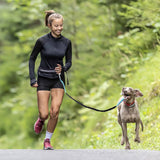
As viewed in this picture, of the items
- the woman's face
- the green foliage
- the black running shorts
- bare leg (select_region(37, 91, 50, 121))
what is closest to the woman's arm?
the black running shorts

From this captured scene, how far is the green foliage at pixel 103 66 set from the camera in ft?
32.1

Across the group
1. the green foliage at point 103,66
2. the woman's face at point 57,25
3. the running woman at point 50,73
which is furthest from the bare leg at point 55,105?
the woman's face at point 57,25

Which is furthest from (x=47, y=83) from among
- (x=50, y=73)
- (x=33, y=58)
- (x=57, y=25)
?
(x=57, y=25)

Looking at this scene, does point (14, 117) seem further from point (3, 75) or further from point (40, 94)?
point (40, 94)

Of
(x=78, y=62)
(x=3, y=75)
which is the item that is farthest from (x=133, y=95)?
(x=3, y=75)

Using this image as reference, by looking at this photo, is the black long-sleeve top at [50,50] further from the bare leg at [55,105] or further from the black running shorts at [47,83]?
the bare leg at [55,105]

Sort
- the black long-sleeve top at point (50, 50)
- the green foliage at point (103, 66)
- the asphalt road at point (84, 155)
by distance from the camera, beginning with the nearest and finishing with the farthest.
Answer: the asphalt road at point (84, 155) → the black long-sleeve top at point (50, 50) → the green foliage at point (103, 66)

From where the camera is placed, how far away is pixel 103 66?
47.9ft

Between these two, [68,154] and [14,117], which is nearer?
[68,154]

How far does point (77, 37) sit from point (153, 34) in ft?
17.2

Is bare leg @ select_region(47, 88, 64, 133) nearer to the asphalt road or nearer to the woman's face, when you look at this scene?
the woman's face

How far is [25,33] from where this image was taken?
16.6 m

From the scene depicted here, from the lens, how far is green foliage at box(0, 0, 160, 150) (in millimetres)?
9789

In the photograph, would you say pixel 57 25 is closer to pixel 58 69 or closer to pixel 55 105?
pixel 58 69
